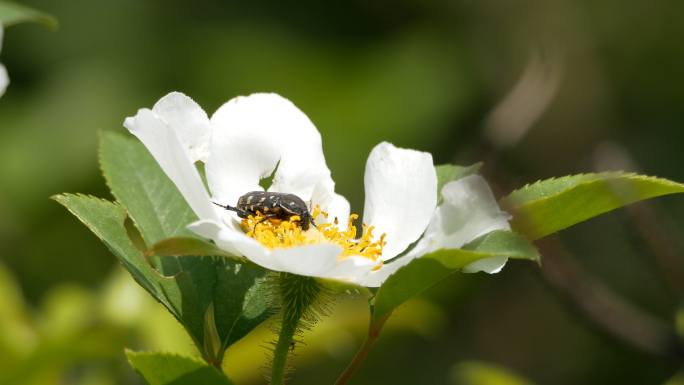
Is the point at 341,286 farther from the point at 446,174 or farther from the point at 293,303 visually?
the point at 446,174

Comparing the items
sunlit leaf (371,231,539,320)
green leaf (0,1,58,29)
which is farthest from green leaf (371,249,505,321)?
green leaf (0,1,58,29)

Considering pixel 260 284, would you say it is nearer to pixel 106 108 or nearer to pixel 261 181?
pixel 261 181

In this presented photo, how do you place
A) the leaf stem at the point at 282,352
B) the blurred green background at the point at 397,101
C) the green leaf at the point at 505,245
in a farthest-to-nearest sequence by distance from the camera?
the blurred green background at the point at 397,101 < the leaf stem at the point at 282,352 < the green leaf at the point at 505,245

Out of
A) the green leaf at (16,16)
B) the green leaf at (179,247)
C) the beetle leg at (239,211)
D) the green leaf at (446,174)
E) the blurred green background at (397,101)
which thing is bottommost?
the blurred green background at (397,101)

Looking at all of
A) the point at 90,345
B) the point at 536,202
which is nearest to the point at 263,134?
the point at 536,202

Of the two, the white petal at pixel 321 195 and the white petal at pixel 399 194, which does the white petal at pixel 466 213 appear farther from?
the white petal at pixel 321 195

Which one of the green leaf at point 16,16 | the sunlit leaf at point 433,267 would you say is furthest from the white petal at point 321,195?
the green leaf at point 16,16

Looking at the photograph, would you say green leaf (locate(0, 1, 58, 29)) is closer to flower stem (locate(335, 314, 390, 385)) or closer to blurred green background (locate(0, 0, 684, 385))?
flower stem (locate(335, 314, 390, 385))
